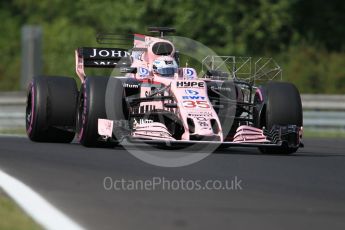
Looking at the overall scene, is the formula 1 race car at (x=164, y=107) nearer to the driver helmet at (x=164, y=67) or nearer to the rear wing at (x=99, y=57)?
the driver helmet at (x=164, y=67)

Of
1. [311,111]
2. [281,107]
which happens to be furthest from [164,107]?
[311,111]

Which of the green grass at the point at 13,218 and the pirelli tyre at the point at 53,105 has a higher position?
the pirelli tyre at the point at 53,105

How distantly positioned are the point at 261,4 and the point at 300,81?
470cm

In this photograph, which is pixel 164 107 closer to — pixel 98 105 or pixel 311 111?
pixel 98 105

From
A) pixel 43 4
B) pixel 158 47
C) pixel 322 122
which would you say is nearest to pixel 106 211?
pixel 158 47

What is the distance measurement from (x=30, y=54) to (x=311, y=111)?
43.2ft

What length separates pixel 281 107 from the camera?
13.7 m

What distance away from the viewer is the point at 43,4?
41688 mm

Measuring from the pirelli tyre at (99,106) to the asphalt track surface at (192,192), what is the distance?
220 millimetres

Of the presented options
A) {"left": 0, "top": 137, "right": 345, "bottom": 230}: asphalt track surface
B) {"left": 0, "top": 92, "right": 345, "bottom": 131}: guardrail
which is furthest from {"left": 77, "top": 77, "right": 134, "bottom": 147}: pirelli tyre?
{"left": 0, "top": 92, "right": 345, "bottom": 131}: guardrail

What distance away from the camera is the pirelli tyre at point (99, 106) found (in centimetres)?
1331

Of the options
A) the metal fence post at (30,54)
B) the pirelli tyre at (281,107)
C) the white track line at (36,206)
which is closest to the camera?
the white track line at (36,206)

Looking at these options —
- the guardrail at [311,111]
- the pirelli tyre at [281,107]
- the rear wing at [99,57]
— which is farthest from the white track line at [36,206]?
the guardrail at [311,111]

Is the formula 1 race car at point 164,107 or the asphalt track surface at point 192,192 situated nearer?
the asphalt track surface at point 192,192
